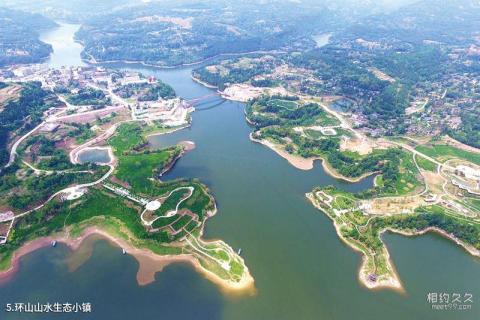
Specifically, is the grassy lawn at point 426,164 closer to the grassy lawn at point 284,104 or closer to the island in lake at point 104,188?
the grassy lawn at point 284,104

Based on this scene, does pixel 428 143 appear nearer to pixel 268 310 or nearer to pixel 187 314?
pixel 268 310

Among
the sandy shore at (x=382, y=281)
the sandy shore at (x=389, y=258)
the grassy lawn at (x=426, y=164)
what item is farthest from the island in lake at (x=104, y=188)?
the grassy lawn at (x=426, y=164)

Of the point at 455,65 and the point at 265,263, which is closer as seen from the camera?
the point at 265,263

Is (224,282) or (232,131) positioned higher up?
(224,282)

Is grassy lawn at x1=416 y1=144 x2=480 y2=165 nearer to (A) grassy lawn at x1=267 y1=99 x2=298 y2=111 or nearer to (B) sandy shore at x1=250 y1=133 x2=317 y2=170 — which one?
(B) sandy shore at x1=250 y1=133 x2=317 y2=170

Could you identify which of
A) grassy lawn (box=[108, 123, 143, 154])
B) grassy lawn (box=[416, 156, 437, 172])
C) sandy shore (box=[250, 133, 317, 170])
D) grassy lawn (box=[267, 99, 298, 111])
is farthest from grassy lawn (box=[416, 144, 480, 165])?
grassy lawn (box=[108, 123, 143, 154])

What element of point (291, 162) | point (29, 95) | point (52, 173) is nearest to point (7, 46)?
point (29, 95)

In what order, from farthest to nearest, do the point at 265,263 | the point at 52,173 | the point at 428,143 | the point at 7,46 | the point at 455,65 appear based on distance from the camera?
the point at 7,46
the point at 455,65
the point at 428,143
the point at 52,173
the point at 265,263
